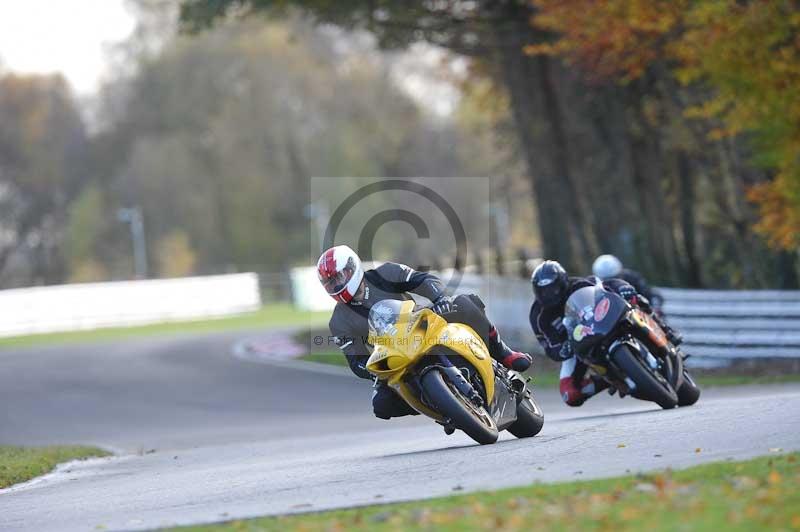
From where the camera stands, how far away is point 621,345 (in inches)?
508

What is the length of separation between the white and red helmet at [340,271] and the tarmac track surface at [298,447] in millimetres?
1327

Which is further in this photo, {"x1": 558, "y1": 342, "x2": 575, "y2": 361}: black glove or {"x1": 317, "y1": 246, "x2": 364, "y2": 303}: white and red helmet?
{"x1": 558, "y1": 342, "x2": 575, "y2": 361}: black glove

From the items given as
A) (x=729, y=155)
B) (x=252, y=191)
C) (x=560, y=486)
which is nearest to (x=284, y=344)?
(x=729, y=155)

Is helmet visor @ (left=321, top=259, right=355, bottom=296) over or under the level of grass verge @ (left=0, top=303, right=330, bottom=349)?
over

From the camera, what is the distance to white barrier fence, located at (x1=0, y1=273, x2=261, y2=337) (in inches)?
1657

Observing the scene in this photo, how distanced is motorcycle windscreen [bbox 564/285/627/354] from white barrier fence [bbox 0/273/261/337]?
3091 centimetres

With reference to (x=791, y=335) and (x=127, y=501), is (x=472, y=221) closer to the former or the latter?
(x=791, y=335)

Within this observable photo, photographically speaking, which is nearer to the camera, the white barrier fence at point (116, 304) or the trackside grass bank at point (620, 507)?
the trackside grass bank at point (620, 507)

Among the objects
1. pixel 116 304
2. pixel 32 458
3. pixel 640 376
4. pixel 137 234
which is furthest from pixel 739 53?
pixel 137 234

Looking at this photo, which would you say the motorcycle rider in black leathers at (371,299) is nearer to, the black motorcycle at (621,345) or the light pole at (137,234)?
the black motorcycle at (621,345)

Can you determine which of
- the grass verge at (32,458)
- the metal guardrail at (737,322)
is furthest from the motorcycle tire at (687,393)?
the metal guardrail at (737,322)

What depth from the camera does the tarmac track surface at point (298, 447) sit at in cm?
888

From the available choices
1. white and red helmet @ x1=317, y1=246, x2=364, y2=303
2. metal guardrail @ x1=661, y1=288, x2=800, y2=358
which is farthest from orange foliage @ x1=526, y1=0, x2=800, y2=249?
white and red helmet @ x1=317, y1=246, x2=364, y2=303

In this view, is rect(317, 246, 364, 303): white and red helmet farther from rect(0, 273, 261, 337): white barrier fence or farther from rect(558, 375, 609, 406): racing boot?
rect(0, 273, 261, 337): white barrier fence
